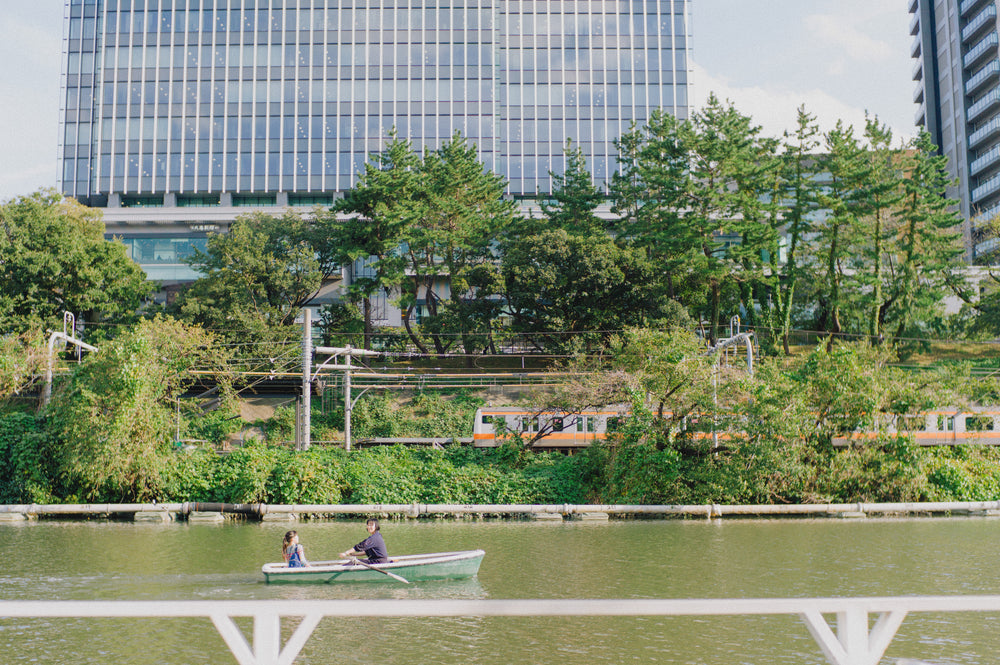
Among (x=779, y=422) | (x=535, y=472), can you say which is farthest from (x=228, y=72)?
(x=779, y=422)

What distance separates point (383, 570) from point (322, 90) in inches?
2852

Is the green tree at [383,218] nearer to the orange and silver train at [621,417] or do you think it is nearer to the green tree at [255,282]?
the green tree at [255,282]

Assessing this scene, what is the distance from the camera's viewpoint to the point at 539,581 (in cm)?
1736

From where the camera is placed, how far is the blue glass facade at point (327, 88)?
266ft

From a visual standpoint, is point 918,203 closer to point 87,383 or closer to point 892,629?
point 87,383

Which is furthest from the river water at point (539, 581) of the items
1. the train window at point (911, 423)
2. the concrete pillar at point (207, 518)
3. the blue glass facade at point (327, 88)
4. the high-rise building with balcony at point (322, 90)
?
the blue glass facade at point (327, 88)

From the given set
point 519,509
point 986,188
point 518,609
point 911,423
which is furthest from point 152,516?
point 986,188

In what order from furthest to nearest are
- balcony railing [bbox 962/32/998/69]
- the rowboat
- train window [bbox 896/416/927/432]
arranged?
balcony railing [bbox 962/32/998/69] < train window [bbox 896/416/927/432] < the rowboat

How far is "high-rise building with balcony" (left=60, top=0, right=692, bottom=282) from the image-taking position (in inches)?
3184

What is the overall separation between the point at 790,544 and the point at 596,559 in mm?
6056

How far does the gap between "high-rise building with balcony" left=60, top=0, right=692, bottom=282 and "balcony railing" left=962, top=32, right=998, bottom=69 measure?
32818mm

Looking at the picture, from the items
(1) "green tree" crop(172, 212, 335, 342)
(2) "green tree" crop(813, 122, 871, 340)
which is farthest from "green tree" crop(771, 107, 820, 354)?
(1) "green tree" crop(172, 212, 335, 342)

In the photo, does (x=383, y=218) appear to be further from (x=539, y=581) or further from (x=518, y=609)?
(x=518, y=609)

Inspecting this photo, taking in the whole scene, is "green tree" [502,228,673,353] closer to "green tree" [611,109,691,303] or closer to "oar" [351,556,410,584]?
"green tree" [611,109,691,303]
